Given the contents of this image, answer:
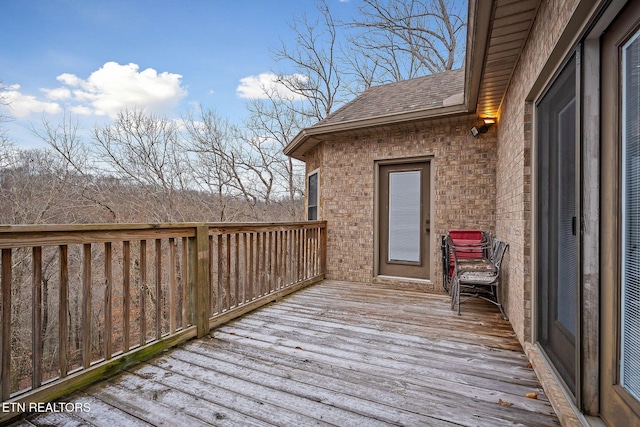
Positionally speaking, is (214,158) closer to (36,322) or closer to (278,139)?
(278,139)

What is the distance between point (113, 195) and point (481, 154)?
32.0ft

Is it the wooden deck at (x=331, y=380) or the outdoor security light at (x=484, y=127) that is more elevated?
the outdoor security light at (x=484, y=127)

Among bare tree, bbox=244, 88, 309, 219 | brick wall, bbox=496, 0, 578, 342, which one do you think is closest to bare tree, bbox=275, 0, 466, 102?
bare tree, bbox=244, 88, 309, 219

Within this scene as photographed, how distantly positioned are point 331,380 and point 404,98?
4842 millimetres

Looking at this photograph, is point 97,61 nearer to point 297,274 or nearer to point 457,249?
point 297,274

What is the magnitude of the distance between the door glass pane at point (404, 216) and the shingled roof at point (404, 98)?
1.02 meters

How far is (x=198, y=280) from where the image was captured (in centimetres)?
287

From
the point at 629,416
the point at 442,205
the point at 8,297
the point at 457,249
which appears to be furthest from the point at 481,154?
the point at 8,297

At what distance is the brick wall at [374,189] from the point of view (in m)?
4.44

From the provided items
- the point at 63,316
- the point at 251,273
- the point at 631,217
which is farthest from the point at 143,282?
the point at 631,217

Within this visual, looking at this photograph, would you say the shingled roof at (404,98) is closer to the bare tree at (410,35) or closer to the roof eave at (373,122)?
the roof eave at (373,122)

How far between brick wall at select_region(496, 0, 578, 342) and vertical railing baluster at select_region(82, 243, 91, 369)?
3.08 meters

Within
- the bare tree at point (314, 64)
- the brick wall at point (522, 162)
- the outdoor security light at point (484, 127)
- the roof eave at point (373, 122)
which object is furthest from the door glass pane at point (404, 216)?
the bare tree at point (314, 64)

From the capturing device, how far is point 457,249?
423 centimetres
